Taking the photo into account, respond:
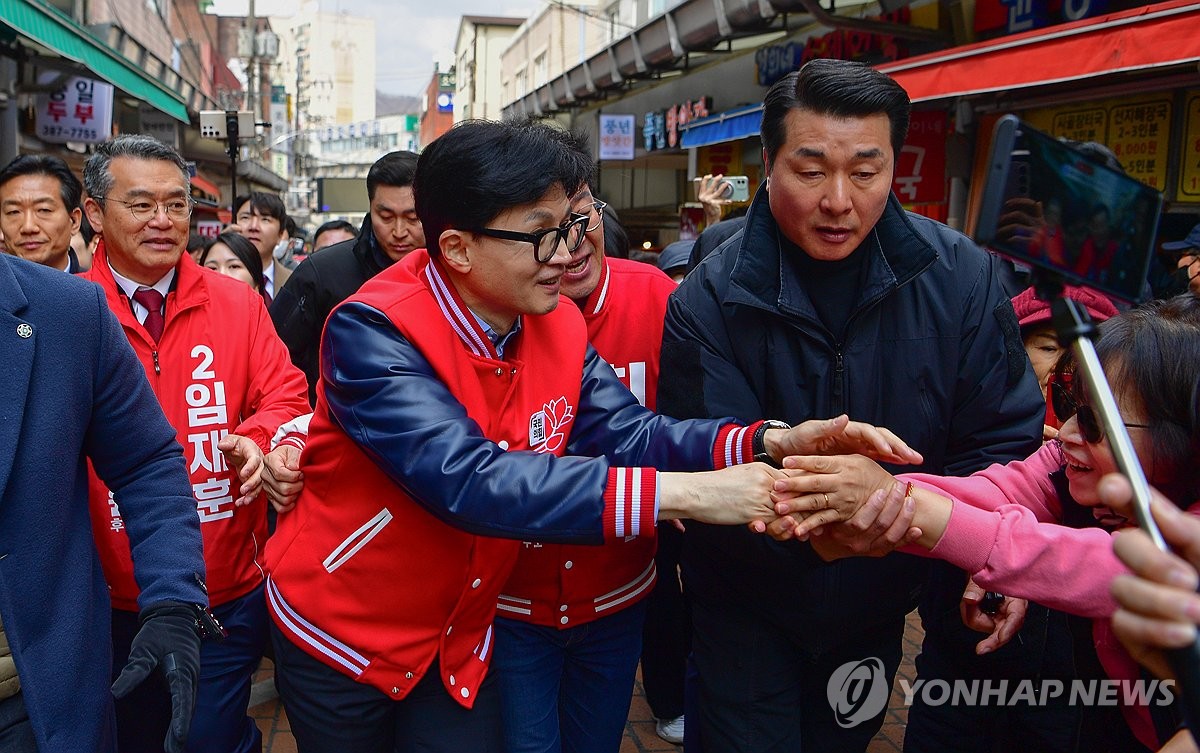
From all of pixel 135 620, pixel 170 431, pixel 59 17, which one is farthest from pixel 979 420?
pixel 59 17

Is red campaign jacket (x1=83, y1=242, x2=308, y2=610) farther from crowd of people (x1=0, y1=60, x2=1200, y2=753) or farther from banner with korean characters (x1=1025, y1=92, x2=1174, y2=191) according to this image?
banner with korean characters (x1=1025, y1=92, x2=1174, y2=191)

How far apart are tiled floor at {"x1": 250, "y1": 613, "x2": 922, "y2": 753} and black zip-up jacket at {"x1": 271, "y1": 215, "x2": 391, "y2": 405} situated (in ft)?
4.77

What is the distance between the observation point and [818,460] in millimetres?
2303

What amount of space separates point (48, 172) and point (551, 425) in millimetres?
2787

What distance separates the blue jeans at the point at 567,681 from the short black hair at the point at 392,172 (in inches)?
96.4

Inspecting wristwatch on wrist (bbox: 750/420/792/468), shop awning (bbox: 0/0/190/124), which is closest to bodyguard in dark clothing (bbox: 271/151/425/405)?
wristwatch on wrist (bbox: 750/420/792/468)

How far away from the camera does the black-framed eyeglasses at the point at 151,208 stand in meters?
3.10

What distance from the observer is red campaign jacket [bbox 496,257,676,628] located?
8.91 feet

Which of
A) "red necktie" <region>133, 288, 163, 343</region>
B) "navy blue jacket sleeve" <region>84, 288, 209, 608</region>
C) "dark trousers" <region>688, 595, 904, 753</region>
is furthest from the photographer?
"red necktie" <region>133, 288, 163, 343</region>

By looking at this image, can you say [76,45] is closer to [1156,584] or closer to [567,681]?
[567,681]

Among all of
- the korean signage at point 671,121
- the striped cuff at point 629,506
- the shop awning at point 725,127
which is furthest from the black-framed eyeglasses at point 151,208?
the korean signage at point 671,121

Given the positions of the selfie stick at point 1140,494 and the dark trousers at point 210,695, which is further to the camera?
the dark trousers at point 210,695

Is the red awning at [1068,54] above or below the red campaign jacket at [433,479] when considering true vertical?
above

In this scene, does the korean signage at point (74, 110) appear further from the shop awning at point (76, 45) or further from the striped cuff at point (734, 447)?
the striped cuff at point (734, 447)
